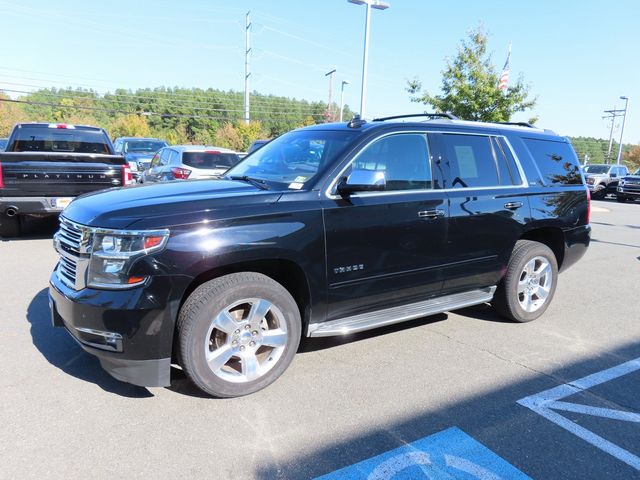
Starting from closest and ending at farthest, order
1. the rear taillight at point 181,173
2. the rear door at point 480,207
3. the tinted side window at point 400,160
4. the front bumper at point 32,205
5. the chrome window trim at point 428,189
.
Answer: the chrome window trim at point 428,189 < the tinted side window at point 400,160 < the rear door at point 480,207 < the front bumper at point 32,205 < the rear taillight at point 181,173

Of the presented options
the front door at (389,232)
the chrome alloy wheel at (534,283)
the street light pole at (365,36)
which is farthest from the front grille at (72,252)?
the street light pole at (365,36)

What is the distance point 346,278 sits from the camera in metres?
3.60

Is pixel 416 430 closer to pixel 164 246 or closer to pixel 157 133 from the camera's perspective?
pixel 164 246

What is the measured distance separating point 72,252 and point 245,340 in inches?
52.2

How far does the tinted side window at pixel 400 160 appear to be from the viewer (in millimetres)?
3812

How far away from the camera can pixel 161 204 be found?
305 cm

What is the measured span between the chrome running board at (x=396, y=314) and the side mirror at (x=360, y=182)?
101 cm

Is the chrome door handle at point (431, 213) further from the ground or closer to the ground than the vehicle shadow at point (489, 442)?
further from the ground

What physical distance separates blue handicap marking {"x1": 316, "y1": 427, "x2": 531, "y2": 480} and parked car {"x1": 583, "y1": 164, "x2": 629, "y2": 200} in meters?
26.1

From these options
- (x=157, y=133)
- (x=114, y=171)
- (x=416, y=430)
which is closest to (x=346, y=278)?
(x=416, y=430)

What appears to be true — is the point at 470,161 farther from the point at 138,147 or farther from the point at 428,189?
the point at 138,147

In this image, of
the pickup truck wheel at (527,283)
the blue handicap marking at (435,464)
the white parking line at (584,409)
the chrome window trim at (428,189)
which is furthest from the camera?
the pickup truck wheel at (527,283)

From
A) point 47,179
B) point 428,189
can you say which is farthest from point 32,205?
point 428,189

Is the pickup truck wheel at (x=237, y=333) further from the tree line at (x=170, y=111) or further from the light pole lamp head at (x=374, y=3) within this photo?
the tree line at (x=170, y=111)
